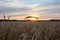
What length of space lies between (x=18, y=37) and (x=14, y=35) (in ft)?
0.59

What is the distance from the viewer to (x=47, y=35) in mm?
3057

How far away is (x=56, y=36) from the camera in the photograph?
312 cm

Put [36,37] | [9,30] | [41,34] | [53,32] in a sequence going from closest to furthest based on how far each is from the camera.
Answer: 1. [36,37]
2. [41,34]
3. [53,32]
4. [9,30]

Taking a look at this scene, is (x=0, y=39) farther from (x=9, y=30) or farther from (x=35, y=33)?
(x=35, y=33)

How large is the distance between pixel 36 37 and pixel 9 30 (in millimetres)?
831

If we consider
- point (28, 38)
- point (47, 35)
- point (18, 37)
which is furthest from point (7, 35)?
point (47, 35)

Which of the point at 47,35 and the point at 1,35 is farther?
the point at 1,35

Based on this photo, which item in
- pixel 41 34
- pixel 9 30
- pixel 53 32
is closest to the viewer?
pixel 41 34

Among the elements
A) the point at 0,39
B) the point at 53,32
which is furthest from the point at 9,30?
the point at 53,32

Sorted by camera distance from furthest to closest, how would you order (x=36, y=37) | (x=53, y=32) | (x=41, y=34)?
(x=53, y=32) → (x=41, y=34) → (x=36, y=37)

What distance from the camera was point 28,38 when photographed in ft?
9.39

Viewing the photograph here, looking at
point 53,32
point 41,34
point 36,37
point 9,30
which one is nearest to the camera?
point 36,37

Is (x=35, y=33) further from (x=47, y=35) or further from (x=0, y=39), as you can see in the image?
A: (x=0, y=39)

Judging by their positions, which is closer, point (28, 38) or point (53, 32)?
point (28, 38)
